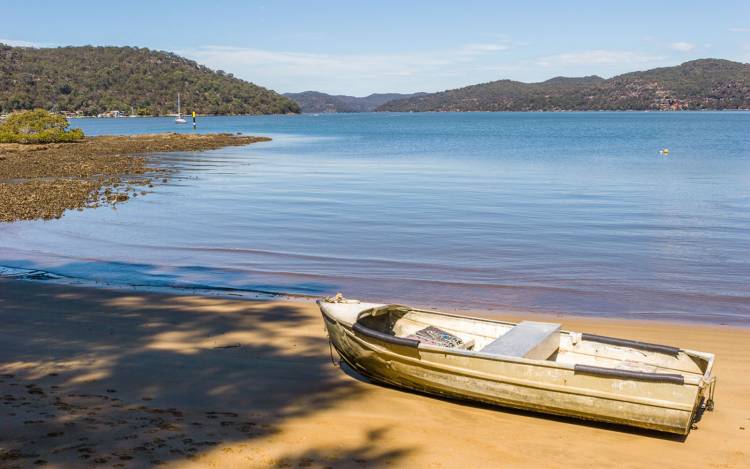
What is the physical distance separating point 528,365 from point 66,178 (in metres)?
29.9

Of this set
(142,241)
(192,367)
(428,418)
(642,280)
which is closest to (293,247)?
(142,241)

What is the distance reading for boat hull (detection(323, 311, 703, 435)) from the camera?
6.68 metres

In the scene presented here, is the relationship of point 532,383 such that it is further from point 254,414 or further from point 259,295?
point 259,295

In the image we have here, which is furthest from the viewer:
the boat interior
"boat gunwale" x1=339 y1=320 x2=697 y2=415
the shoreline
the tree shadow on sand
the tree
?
the tree

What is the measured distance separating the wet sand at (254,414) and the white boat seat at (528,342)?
2.03ft

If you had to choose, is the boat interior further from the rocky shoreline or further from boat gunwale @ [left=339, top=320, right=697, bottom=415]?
the rocky shoreline

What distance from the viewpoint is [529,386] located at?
7105 mm

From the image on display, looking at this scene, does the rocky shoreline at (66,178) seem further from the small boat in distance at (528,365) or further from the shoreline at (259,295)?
the small boat in distance at (528,365)

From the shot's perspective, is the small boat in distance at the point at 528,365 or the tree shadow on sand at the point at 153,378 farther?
the small boat in distance at the point at 528,365

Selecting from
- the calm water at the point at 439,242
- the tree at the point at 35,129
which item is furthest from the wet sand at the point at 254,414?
the tree at the point at 35,129

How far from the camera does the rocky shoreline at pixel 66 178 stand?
77.7 feet

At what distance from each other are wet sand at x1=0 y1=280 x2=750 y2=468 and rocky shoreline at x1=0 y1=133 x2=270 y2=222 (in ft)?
46.1

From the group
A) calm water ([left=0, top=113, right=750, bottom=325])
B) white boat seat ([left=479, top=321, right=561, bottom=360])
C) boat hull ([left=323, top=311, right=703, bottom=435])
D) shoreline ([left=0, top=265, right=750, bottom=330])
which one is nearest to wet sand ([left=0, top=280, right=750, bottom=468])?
boat hull ([left=323, top=311, right=703, bottom=435])

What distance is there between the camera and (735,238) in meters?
18.4
